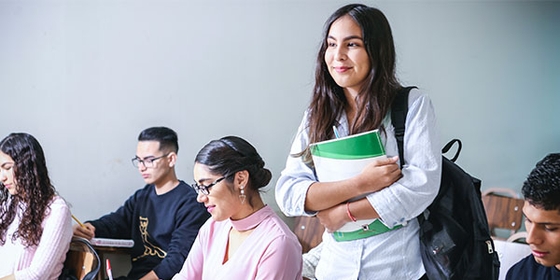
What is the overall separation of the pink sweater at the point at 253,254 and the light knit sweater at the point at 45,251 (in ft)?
2.67

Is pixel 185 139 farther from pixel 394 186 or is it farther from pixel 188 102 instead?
pixel 394 186

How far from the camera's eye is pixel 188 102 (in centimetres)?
359

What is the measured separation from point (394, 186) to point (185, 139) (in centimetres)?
221

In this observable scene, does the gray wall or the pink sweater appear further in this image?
the gray wall

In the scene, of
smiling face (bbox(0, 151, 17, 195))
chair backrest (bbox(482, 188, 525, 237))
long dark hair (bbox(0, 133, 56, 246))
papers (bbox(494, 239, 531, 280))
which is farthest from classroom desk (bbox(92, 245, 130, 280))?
chair backrest (bbox(482, 188, 525, 237))

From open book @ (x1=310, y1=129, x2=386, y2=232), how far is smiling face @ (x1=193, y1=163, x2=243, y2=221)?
460mm

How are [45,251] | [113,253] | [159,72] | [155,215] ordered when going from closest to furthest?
[45,251] → [155,215] → [113,253] → [159,72]

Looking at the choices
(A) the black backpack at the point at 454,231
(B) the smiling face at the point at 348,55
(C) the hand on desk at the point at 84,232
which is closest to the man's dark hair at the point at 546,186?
(A) the black backpack at the point at 454,231

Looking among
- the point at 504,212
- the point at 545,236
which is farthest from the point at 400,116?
the point at 504,212

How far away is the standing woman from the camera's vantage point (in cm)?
152

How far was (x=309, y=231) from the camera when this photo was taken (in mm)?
3490

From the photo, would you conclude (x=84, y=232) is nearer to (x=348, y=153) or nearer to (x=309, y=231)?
(x=309, y=231)

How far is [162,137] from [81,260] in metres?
0.78

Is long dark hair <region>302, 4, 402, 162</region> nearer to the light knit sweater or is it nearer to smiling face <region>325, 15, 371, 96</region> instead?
smiling face <region>325, 15, 371, 96</region>
